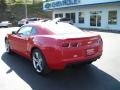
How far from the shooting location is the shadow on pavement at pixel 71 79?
19.8 feet

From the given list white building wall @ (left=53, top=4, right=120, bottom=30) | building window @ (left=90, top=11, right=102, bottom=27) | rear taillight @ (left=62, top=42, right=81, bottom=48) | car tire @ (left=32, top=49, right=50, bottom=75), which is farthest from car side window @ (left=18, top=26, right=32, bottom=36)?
building window @ (left=90, top=11, right=102, bottom=27)

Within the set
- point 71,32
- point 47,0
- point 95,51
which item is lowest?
point 95,51

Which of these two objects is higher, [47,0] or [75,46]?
[47,0]

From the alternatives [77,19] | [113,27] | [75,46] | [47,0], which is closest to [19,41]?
[75,46]

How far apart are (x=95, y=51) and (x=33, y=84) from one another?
6.30ft

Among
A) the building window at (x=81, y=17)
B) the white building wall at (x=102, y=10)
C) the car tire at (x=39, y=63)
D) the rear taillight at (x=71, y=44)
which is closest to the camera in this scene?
the rear taillight at (x=71, y=44)

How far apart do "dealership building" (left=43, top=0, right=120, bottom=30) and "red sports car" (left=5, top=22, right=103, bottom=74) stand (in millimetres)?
18052

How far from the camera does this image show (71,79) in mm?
6633

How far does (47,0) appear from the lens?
130ft

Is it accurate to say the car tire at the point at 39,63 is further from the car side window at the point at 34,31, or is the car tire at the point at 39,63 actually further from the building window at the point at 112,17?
the building window at the point at 112,17

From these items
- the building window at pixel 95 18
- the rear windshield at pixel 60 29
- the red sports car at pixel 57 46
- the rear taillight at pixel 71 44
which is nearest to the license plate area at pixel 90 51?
the red sports car at pixel 57 46

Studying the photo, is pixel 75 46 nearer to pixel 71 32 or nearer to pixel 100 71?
pixel 71 32

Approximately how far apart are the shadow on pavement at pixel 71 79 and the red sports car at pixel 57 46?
327 millimetres

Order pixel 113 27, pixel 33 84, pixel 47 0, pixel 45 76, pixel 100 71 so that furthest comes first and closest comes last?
pixel 47 0 < pixel 113 27 < pixel 100 71 < pixel 45 76 < pixel 33 84
